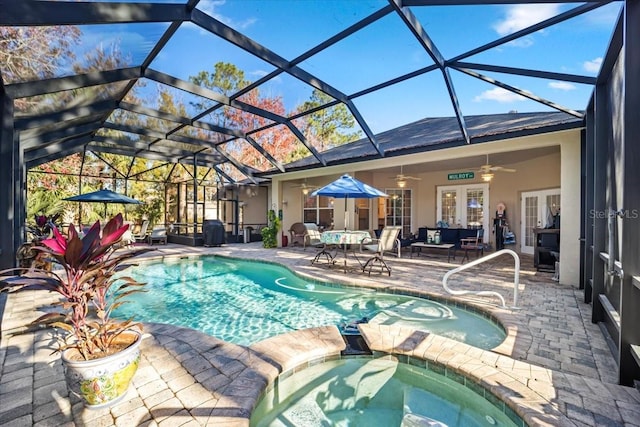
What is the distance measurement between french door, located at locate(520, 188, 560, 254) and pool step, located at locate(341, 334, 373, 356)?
911 centimetres

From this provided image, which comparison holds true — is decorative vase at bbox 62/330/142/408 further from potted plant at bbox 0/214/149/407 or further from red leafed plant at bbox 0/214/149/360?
red leafed plant at bbox 0/214/149/360

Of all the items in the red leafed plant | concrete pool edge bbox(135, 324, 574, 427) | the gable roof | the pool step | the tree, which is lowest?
the pool step

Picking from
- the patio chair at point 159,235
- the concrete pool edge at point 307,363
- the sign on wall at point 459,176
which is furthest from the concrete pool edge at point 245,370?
the patio chair at point 159,235

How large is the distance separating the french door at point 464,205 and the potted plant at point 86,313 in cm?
1201

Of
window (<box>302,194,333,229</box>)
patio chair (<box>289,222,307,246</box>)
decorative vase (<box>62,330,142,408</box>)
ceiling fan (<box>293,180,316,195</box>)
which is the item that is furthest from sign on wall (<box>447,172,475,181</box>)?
decorative vase (<box>62,330,142,408</box>)

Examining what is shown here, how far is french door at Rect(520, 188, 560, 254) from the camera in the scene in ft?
31.9

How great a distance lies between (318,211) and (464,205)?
635 cm

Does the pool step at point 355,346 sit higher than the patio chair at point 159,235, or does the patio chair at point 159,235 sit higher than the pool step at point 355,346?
the patio chair at point 159,235

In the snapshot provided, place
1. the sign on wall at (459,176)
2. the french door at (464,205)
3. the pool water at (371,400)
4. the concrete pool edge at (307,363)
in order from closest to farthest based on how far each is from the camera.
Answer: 1. the concrete pool edge at (307,363)
2. the pool water at (371,400)
3. the sign on wall at (459,176)
4. the french door at (464,205)

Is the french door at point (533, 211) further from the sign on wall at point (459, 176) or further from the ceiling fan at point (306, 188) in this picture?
the ceiling fan at point (306, 188)

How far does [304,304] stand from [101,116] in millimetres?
7737

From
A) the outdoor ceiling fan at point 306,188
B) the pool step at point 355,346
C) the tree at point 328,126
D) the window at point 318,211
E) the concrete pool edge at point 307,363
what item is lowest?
the pool step at point 355,346

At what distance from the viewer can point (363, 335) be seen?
3592mm

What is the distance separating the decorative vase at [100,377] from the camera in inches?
80.2
